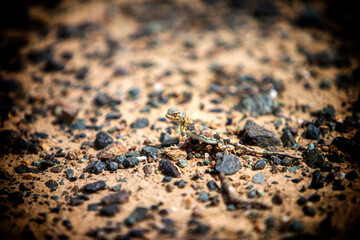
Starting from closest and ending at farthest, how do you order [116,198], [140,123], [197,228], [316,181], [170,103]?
[197,228], [116,198], [316,181], [140,123], [170,103]

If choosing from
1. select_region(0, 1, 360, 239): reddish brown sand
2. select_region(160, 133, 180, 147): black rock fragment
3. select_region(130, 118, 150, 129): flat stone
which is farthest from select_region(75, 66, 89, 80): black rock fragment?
select_region(160, 133, 180, 147): black rock fragment

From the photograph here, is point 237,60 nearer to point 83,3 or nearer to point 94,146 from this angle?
point 94,146

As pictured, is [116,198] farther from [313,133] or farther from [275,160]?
[313,133]

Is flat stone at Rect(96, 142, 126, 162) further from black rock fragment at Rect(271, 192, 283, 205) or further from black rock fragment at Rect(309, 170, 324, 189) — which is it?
black rock fragment at Rect(309, 170, 324, 189)

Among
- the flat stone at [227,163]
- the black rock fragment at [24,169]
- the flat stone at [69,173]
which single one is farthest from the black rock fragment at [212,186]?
the black rock fragment at [24,169]

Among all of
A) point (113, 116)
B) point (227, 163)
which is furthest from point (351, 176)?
point (113, 116)

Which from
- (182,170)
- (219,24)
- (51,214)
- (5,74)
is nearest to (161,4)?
(219,24)
